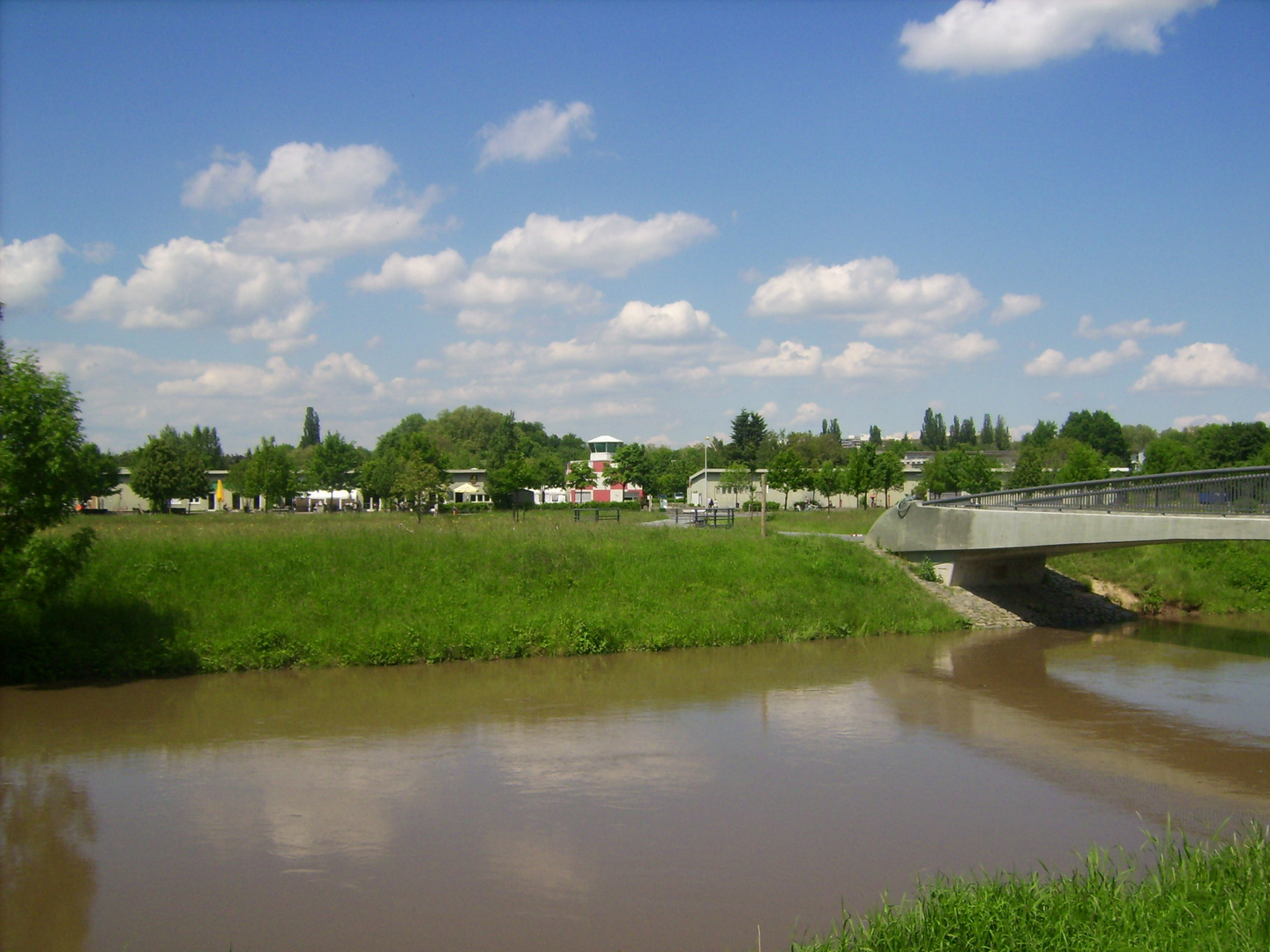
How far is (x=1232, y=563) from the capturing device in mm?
29578

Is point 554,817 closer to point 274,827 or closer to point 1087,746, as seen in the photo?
point 274,827

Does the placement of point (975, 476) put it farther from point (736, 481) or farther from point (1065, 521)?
point (1065, 521)

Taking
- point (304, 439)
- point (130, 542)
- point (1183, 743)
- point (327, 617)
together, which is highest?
point (304, 439)

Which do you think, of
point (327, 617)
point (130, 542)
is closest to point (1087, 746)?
point (327, 617)

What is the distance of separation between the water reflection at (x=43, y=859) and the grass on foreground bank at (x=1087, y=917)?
6462 mm

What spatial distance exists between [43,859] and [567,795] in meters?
5.45

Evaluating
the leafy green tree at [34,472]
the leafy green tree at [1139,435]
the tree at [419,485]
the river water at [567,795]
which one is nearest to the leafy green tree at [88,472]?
the leafy green tree at [34,472]

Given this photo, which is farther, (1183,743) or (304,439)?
(304,439)

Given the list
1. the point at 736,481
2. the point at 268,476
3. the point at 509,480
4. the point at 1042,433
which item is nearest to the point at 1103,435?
the point at 1042,433

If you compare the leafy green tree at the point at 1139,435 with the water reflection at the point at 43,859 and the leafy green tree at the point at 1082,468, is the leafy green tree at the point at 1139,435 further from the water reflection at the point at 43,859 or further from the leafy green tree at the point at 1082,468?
the water reflection at the point at 43,859

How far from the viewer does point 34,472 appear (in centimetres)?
1548

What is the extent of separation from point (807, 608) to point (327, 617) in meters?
11.6

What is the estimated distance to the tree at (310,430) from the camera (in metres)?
117

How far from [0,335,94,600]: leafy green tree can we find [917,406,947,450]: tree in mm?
145438
